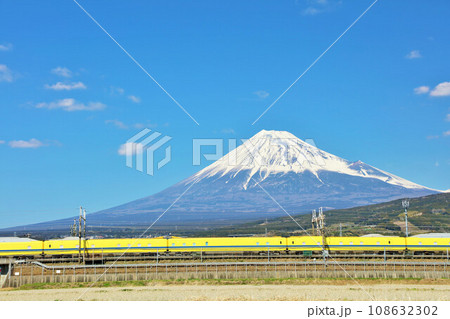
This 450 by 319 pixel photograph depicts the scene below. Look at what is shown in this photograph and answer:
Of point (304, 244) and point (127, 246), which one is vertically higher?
point (304, 244)

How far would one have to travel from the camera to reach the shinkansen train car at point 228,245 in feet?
Result: 298

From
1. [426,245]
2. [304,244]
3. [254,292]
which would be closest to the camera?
[254,292]

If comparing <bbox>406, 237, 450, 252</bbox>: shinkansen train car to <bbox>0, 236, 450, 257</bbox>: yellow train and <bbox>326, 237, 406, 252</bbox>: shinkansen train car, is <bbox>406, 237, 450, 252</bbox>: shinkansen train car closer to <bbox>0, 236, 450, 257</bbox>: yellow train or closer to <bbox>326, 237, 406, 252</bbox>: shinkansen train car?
<bbox>0, 236, 450, 257</bbox>: yellow train

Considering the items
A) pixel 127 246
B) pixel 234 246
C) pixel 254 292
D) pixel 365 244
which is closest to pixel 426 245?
pixel 365 244

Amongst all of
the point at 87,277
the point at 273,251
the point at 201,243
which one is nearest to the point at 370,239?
the point at 273,251

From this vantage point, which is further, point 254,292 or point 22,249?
point 22,249

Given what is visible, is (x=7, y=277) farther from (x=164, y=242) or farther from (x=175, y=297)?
(x=164, y=242)

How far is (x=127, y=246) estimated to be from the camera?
9269 centimetres

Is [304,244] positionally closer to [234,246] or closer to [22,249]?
[234,246]

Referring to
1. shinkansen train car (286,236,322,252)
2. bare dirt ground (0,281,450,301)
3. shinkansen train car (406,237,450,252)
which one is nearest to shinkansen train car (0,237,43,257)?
bare dirt ground (0,281,450,301)

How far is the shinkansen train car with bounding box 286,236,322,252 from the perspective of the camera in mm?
88750

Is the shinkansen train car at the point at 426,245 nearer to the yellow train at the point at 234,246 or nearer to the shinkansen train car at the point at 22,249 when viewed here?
the yellow train at the point at 234,246

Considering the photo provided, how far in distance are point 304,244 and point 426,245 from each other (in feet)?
70.6
